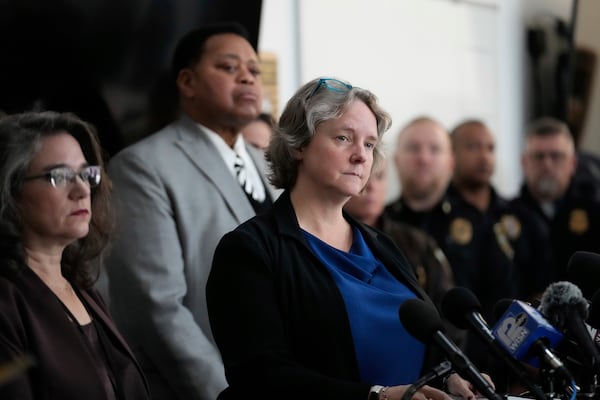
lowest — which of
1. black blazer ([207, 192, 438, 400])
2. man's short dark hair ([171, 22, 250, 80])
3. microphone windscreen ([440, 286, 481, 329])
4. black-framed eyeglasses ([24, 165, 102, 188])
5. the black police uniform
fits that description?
the black police uniform

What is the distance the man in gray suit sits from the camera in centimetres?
304

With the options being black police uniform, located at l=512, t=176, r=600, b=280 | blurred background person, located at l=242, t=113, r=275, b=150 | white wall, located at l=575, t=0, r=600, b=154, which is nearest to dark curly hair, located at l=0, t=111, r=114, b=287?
blurred background person, located at l=242, t=113, r=275, b=150

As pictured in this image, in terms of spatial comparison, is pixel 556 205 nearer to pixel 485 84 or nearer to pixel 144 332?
pixel 485 84

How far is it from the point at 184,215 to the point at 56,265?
0.58 metres

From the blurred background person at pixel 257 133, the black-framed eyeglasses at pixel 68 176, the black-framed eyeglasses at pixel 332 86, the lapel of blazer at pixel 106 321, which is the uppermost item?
the black-framed eyeglasses at pixel 332 86


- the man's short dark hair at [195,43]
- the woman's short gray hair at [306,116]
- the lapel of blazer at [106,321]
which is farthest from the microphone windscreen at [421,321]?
the man's short dark hair at [195,43]

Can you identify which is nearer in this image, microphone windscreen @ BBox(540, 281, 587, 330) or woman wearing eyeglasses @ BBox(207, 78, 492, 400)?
microphone windscreen @ BBox(540, 281, 587, 330)

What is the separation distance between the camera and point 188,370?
9.89 ft

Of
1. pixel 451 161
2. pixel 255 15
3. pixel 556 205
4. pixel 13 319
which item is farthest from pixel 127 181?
pixel 556 205

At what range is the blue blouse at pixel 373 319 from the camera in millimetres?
2375

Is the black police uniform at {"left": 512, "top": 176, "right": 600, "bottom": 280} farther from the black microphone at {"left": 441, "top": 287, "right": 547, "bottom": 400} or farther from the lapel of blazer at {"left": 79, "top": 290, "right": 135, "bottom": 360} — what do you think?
the black microphone at {"left": 441, "top": 287, "right": 547, "bottom": 400}

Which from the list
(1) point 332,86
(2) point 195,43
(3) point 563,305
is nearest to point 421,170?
(2) point 195,43

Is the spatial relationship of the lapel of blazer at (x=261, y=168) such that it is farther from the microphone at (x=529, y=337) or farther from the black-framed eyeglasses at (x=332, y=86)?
the microphone at (x=529, y=337)

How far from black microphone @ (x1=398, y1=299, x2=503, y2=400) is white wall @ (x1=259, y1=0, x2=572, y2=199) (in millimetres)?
3394
